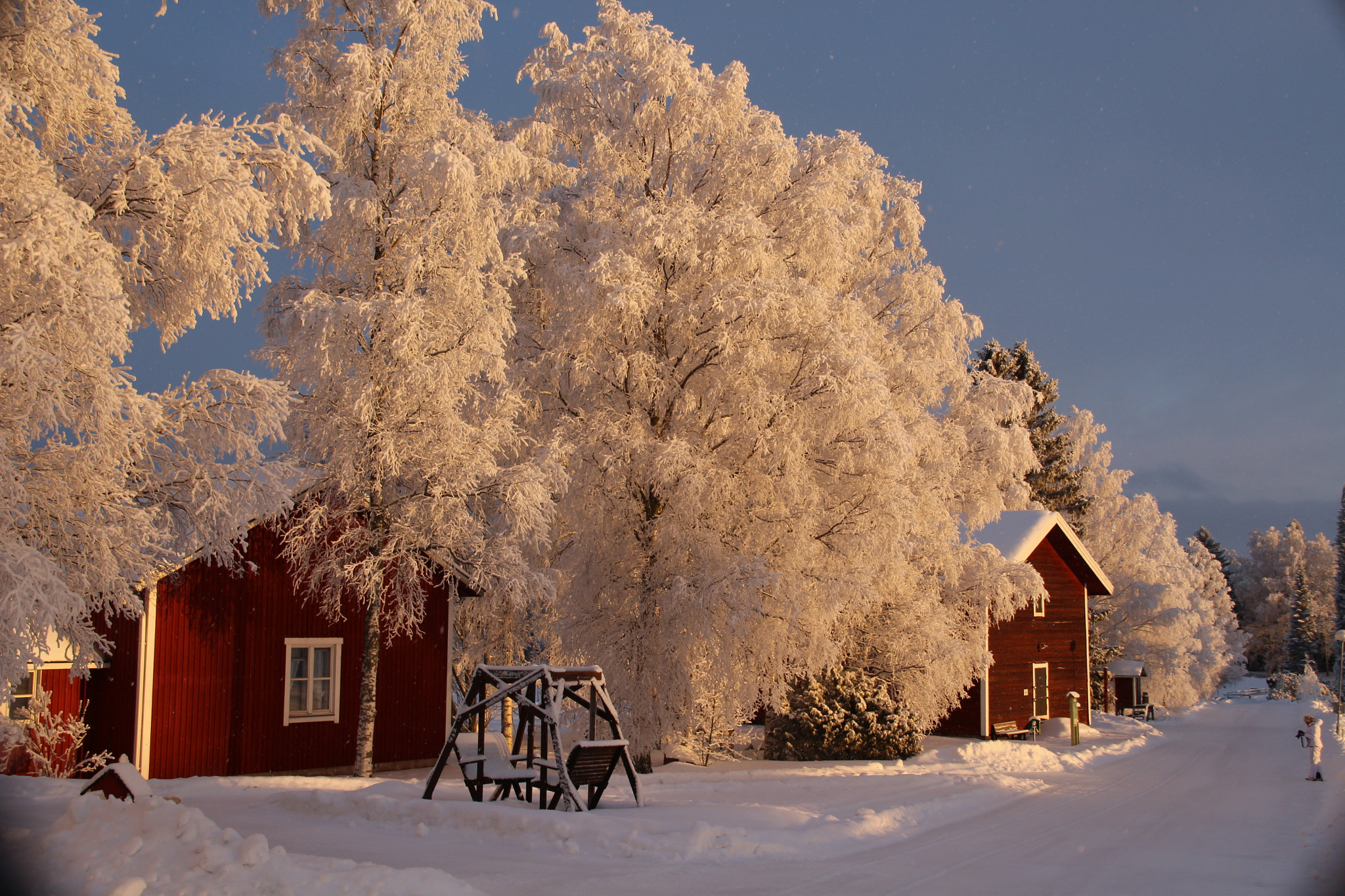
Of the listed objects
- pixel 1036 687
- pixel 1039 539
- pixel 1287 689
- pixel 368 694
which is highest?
pixel 1039 539

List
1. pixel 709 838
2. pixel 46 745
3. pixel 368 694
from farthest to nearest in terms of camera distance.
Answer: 1. pixel 368 694
2. pixel 46 745
3. pixel 709 838

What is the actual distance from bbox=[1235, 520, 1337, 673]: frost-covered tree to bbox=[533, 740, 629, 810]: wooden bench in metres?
82.4

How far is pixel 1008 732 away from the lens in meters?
26.2

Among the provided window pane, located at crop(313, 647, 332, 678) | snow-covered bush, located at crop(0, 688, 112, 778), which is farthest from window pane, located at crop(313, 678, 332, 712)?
snow-covered bush, located at crop(0, 688, 112, 778)

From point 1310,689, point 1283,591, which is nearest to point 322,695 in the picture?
point 1310,689

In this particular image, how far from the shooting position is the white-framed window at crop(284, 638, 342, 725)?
1594 cm

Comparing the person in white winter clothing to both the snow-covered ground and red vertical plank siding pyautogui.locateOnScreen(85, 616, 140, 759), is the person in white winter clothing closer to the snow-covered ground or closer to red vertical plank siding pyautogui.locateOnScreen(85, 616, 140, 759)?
the snow-covered ground

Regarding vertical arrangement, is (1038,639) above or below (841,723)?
above

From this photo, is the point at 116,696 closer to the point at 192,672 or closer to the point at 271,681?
the point at 192,672

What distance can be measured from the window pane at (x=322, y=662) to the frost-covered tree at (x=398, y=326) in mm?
1745

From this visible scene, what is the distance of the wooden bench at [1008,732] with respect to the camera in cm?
2567

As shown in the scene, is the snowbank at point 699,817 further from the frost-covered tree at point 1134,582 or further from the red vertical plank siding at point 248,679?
the frost-covered tree at point 1134,582

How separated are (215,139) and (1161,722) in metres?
40.3

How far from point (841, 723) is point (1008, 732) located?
938 cm
